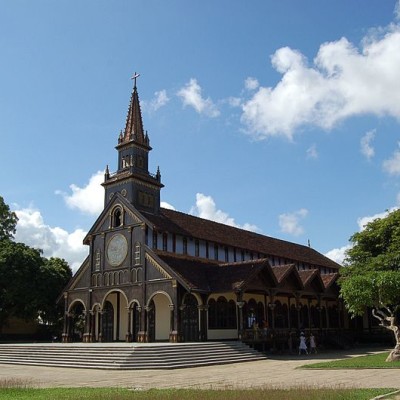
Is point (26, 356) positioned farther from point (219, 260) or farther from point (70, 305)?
point (219, 260)

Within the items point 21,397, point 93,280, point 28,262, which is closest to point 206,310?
point 93,280

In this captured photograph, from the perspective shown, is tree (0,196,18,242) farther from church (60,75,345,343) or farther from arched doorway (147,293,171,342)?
arched doorway (147,293,171,342)

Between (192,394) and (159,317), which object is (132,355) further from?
(192,394)

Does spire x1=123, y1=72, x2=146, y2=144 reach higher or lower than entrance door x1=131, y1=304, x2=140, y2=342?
higher

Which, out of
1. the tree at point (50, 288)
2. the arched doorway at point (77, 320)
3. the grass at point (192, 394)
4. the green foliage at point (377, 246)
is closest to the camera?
the grass at point (192, 394)

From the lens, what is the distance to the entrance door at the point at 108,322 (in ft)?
135

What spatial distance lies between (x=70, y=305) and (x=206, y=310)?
534 inches

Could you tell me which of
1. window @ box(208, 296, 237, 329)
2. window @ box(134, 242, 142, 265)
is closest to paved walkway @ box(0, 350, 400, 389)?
window @ box(208, 296, 237, 329)

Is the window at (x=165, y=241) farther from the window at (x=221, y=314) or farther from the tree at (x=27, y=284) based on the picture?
the tree at (x=27, y=284)

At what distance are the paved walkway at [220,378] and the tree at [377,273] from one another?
549 cm

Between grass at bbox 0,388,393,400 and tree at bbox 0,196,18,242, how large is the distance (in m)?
41.1

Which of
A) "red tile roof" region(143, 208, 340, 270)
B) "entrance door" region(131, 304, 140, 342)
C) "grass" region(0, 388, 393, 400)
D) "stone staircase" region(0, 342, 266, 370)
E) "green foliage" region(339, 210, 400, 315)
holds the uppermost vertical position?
"red tile roof" region(143, 208, 340, 270)

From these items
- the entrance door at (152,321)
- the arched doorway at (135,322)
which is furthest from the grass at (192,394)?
the arched doorway at (135,322)

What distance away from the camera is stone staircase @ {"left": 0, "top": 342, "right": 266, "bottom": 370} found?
26484 millimetres
